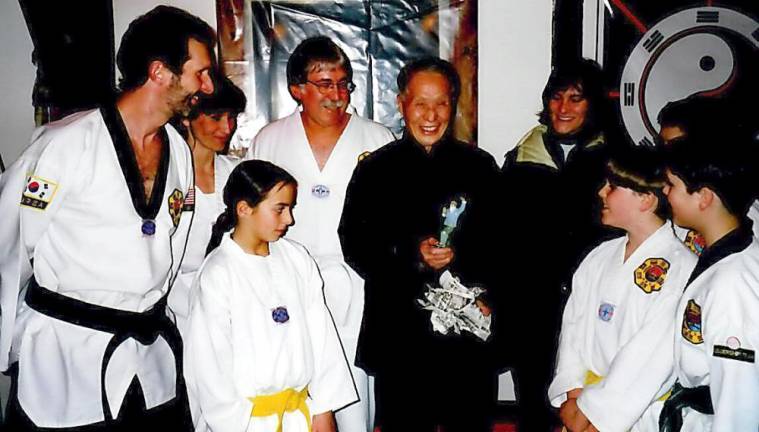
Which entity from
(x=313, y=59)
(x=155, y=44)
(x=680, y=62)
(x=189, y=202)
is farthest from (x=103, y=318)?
(x=680, y=62)

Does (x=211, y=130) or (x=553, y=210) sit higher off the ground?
(x=211, y=130)

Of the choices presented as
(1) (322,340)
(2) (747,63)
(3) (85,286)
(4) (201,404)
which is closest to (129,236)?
(3) (85,286)

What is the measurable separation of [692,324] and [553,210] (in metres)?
0.84

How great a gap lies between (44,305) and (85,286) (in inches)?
4.9

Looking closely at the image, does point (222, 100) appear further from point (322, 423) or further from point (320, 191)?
point (322, 423)

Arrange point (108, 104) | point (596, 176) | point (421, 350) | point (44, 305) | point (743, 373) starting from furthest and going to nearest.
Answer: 1. point (596, 176)
2. point (421, 350)
3. point (108, 104)
4. point (44, 305)
5. point (743, 373)

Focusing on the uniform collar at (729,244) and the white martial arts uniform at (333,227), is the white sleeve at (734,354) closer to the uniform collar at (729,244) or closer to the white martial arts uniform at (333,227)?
the uniform collar at (729,244)

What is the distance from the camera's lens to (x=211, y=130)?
2.76 metres

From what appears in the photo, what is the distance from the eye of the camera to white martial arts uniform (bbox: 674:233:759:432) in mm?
1731

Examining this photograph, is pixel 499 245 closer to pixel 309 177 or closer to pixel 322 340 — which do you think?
pixel 322 340

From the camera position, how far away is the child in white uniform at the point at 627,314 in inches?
80.0

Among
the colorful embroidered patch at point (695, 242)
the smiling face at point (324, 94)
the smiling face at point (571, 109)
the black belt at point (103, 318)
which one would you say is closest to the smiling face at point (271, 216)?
the black belt at point (103, 318)

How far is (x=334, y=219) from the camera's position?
105 inches

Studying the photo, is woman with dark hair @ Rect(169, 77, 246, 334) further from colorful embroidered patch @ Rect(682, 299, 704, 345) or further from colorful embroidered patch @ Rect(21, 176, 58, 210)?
colorful embroidered patch @ Rect(682, 299, 704, 345)
